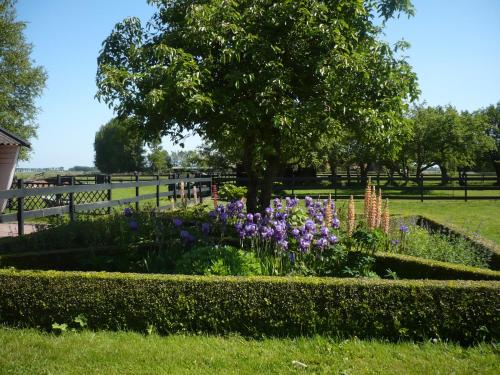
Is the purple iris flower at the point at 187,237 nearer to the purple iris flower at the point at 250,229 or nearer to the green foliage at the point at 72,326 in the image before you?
the purple iris flower at the point at 250,229

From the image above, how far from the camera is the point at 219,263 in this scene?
4.91 meters

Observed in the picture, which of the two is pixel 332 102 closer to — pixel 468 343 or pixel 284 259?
pixel 284 259

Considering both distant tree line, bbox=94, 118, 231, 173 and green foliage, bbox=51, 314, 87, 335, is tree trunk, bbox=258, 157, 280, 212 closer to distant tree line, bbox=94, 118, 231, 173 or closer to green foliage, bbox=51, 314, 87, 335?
green foliage, bbox=51, 314, 87, 335

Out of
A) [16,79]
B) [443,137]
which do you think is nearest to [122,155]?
[16,79]

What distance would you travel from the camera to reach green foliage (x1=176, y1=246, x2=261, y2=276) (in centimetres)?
491

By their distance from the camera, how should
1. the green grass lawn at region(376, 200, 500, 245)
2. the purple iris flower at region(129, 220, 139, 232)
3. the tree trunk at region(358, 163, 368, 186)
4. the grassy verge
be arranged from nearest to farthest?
the purple iris flower at region(129, 220, 139, 232), the grassy verge, the green grass lawn at region(376, 200, 500, 245), the tree trunk at region(358, 163, 368, 186)

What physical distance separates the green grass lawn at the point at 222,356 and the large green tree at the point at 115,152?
7422 cm

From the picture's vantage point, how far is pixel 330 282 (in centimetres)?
425

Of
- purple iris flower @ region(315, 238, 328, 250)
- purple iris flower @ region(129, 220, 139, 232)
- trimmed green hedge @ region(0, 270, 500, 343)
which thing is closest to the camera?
trimmed green hedge @ region(0, 270, 500, 343)

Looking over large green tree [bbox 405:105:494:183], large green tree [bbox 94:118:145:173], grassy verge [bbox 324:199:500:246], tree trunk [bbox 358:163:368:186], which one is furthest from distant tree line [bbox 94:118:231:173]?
grassy verge [bbox 324:199:500:246]

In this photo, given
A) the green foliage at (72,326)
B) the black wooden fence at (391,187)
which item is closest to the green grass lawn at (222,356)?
the green foliage at (72,326)

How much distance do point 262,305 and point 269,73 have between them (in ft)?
10.2

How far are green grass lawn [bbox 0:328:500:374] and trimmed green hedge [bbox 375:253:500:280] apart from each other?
39.1 inches

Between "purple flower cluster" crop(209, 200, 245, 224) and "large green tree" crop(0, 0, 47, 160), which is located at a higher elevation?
"large green tree" crop(0, 0, 47, 160)
